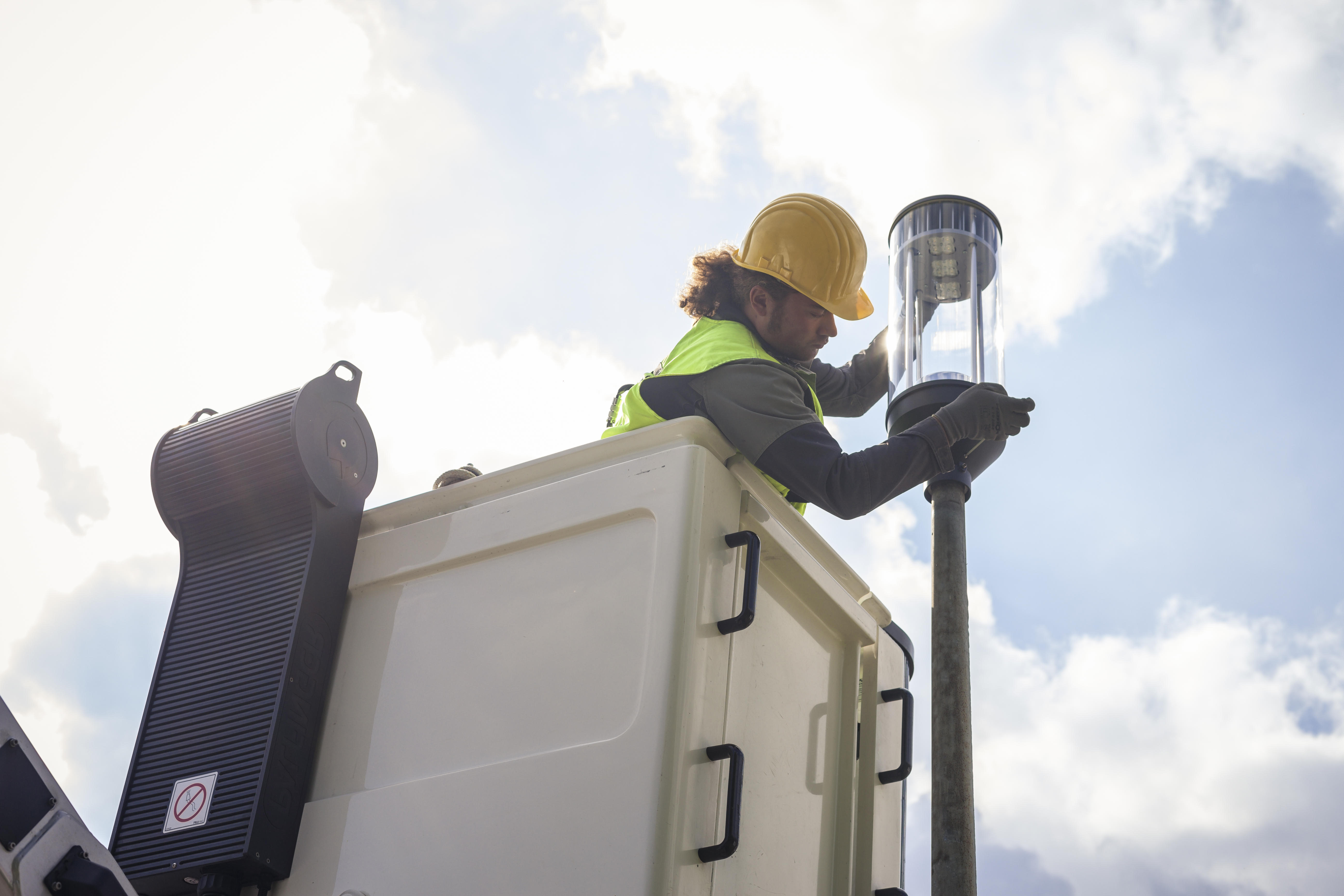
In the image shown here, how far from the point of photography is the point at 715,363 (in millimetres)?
2961

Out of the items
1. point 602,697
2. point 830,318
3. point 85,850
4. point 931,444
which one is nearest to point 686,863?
point 602,697

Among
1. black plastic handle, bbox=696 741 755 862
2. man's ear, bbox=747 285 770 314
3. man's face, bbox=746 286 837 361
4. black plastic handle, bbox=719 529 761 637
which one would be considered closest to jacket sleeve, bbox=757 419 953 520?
black plastic handle, bbox=719 529 761 637

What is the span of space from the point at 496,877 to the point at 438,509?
0.89m

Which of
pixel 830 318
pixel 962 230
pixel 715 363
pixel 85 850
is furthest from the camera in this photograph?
pixel 962 230

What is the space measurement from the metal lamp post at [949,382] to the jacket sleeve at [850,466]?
7.9 inches

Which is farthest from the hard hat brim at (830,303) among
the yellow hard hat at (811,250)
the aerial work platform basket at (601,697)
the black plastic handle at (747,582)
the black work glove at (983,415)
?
the black plastic handle at (747,582)

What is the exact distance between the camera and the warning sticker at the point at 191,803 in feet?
8.29

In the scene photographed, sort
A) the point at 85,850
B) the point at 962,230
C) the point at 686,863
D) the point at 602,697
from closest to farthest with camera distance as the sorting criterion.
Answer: the point at 85,850 < the point at 686,863 < the point at 602,697 < the point at 962,230

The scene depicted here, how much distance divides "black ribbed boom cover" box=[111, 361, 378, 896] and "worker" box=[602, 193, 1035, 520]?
0.68 m

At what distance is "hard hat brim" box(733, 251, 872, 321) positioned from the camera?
11.3ft

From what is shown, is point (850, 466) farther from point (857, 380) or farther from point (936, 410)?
A: point (857, 380)

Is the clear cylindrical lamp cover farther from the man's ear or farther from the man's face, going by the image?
the man's ear

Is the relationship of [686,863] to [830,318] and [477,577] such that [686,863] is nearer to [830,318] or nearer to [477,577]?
[477,577]

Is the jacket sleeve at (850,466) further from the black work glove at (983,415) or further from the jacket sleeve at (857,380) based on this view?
the jacket sleeve at (857,380)
